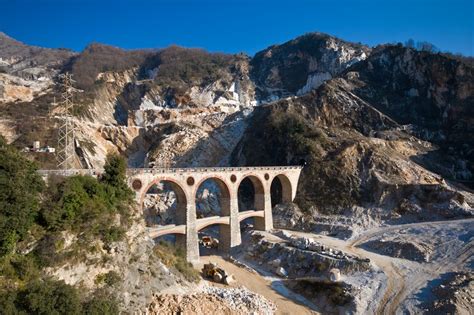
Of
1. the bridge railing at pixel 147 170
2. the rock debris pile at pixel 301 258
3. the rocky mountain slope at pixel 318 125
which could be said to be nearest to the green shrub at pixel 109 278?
the bridge railing at pixel 147 170

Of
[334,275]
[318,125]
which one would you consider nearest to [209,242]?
[334,275]

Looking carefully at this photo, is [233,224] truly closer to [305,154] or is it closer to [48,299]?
[305,154]

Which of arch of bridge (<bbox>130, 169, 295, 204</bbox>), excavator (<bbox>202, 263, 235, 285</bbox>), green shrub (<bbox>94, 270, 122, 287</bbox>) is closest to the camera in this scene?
green shrub (<bbox>94, 270, 122, 287</bbox>)

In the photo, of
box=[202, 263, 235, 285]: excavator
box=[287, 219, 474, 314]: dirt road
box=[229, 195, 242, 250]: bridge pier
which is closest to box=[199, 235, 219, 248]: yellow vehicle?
box=[229, 195, 242, 250]: bridge pier

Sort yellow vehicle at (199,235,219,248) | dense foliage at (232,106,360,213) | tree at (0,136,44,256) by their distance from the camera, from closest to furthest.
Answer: tree at (0,136,44,256), yellow vehicle at (199,235,219,248), dense foliage at (232,106,360,213)

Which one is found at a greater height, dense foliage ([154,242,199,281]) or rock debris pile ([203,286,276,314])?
dense foliage ([154,242,199,281])

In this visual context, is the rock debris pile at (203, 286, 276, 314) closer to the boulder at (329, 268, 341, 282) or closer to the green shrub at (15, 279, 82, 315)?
the boulder at (329, 268, 341, 282)

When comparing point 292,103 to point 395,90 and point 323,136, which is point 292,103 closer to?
point 323,136
